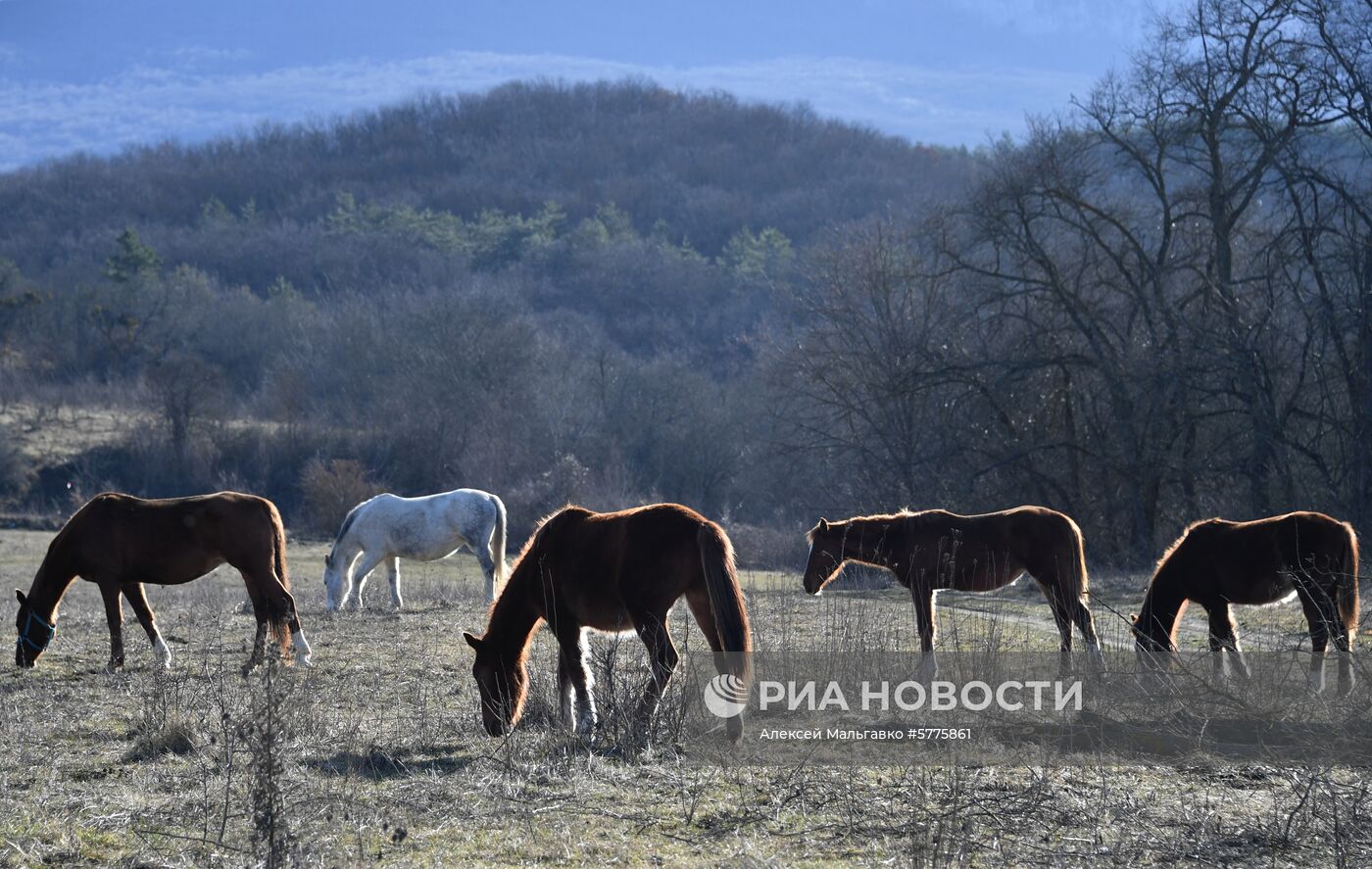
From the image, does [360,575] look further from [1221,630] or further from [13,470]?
[13,470]

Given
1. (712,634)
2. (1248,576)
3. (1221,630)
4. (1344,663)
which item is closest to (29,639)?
(712,634)

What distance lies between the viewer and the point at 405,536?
18188mm

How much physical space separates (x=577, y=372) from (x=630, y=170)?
67957mm

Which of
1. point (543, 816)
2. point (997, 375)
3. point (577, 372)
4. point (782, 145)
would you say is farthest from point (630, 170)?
point (543, 816)

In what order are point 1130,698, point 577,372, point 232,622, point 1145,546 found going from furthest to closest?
point 577,372, point 1145,546, point 232,622, point 1130,698

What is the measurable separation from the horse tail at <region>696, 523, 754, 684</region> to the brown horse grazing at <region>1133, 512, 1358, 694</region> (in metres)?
3.30

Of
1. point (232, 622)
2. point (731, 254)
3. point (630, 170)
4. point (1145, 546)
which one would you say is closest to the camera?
point (232, 622)

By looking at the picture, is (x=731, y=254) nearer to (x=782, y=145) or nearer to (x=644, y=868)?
(x=782, y=145)

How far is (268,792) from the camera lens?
5398 mm

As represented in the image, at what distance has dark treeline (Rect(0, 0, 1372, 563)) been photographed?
1030 inches

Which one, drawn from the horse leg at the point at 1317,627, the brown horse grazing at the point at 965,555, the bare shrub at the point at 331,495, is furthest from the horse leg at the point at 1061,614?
the bare shrub at the point at 331,495

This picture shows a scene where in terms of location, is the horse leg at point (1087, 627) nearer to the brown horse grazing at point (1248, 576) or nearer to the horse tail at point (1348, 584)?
the brown horse grazing at point (1248, 576)

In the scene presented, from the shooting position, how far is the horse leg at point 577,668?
8.25 m

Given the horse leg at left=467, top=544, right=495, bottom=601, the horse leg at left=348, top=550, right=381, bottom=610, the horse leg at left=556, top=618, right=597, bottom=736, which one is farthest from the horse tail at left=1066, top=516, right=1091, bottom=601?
the horse leg at left=348, top=550, right=381, bottom=610
